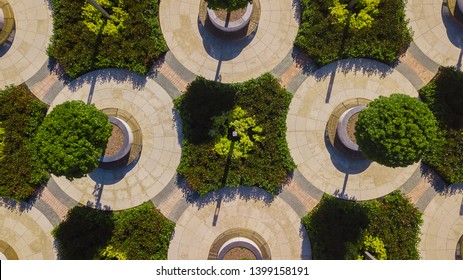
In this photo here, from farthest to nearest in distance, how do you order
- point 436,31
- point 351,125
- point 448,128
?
point 436,31 < point 448,128 < point 351,125

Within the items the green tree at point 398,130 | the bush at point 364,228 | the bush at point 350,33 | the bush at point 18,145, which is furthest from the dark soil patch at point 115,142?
the green tree at point 398,130

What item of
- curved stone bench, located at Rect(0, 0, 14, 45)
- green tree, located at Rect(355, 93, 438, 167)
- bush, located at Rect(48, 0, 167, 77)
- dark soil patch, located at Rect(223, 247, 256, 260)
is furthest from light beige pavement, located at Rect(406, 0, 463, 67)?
curved stone bench, located at Rect(0, 0, 14, 45)

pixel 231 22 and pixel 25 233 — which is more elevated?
pixel 231 22

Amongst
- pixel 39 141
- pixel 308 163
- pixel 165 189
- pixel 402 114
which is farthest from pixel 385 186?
pixel 39 141

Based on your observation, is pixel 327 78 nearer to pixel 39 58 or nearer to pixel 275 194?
pixel 275 194

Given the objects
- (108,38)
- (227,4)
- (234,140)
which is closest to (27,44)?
(108,38)

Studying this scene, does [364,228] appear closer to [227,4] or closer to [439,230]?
[439,230]

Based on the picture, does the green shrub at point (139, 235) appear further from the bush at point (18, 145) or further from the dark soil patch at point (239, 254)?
the bush at point (18, 145)

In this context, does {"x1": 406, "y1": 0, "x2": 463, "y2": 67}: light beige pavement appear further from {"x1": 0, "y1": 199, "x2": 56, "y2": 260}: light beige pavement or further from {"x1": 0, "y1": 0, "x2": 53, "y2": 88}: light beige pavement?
{"x1": 0, "y1": 199, "x2": 56, "y2": 260}: light beige pavement
